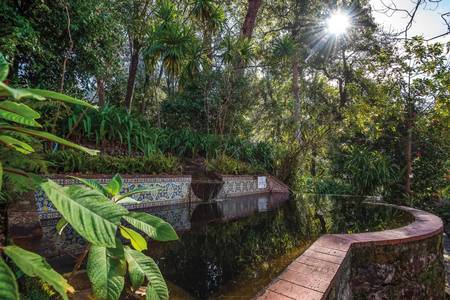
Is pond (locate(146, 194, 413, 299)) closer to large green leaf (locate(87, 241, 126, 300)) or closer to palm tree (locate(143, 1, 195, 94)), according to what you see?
large green leaf (locate(87, 241, 126, 300))

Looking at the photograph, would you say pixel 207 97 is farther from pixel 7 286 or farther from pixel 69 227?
pixel 7 286

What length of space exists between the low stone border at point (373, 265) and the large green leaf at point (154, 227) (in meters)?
0.87

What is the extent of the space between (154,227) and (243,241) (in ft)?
6.87

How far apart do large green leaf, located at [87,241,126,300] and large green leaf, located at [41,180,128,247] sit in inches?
7.6

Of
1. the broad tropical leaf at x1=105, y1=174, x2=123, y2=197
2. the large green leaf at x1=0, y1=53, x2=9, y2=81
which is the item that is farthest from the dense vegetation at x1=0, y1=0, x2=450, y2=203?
the large green leaf at x1=0, y1=53, x2=9, y2=81

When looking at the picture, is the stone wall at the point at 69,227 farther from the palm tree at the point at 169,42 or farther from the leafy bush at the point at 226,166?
the palm tree at the point at 169,42

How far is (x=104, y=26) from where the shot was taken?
16.6 feet

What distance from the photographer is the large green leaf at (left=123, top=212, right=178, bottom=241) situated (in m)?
0.73

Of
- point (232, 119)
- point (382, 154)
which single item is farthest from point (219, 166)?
point (382, 154)

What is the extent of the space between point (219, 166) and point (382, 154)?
5.32 metres

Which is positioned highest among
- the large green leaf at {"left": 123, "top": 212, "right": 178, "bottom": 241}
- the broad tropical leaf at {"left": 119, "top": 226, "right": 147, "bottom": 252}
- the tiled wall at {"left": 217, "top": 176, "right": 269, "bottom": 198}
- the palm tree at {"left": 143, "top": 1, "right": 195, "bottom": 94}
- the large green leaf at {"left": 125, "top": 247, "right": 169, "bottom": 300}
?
the palm tree at {"left": 143, "top": 1, "right": 195, "bottom": 94}

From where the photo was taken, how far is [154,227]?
747mm

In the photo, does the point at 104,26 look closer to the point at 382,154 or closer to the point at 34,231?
the point at 34,231

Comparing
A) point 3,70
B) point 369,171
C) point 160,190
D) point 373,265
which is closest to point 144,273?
point 3,70
